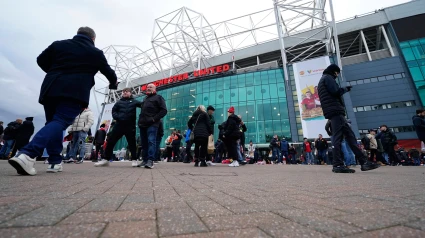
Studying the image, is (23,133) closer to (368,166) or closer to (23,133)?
(23,133)

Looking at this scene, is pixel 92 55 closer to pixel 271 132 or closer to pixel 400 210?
pixel 400 210

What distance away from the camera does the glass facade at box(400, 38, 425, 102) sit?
21375 mm

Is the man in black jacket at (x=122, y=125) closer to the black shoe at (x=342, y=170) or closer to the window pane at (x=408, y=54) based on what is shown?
the black shoe at (x=342, y=170)

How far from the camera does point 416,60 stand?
22203mm

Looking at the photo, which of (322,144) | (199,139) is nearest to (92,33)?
(199,139)

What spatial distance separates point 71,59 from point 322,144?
11994 millimetres

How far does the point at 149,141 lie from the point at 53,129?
1.87m

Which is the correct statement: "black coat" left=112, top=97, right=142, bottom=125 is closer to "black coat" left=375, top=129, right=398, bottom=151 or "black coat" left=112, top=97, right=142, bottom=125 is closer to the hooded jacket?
the hooded jacket

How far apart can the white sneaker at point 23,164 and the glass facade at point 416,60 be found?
101 feet

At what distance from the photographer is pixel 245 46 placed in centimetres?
3122

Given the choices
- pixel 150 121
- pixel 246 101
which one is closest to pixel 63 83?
pixel 150 121

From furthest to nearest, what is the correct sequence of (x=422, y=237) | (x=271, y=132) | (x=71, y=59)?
(x=271, y=132)
(x=71, y=59)
(x=422, y=237)

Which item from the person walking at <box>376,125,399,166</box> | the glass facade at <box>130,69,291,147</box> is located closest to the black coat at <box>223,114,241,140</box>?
the person walking at <box>376,125,399,166</box>

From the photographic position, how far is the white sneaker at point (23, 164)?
2.11 meters
